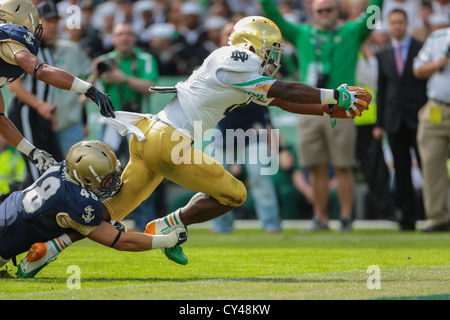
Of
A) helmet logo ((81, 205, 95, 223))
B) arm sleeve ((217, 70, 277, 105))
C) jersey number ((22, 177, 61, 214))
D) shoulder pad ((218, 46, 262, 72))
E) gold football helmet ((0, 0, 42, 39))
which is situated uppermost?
gold football helmet ((0, 0, 42, 39))

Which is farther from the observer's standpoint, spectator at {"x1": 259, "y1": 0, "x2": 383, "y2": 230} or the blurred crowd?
the blurred crowd

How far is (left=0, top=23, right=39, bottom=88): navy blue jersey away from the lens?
5.41m

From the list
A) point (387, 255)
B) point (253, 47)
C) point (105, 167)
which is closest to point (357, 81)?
point (387, 255)

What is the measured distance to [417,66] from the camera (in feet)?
29.6

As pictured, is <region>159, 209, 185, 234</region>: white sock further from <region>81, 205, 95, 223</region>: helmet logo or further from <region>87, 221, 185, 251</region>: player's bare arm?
<region>81, 205, 95, 223</region>: helmet logo

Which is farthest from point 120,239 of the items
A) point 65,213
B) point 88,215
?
point 65,213

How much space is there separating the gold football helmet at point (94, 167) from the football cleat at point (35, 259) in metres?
0.44

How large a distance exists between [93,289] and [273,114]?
727cm

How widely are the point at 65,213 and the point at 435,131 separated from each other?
17.0ft

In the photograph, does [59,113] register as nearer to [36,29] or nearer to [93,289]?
[36,29]

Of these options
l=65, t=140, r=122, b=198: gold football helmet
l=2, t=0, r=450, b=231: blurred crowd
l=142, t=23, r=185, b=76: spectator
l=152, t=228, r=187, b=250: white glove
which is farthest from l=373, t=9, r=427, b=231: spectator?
l=65, t=140, r=122, b=198: gold football helmet

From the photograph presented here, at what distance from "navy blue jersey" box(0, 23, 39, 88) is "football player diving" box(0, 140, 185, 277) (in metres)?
0.81

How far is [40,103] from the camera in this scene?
825 centimetres

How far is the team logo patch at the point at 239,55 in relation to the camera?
522 cm
